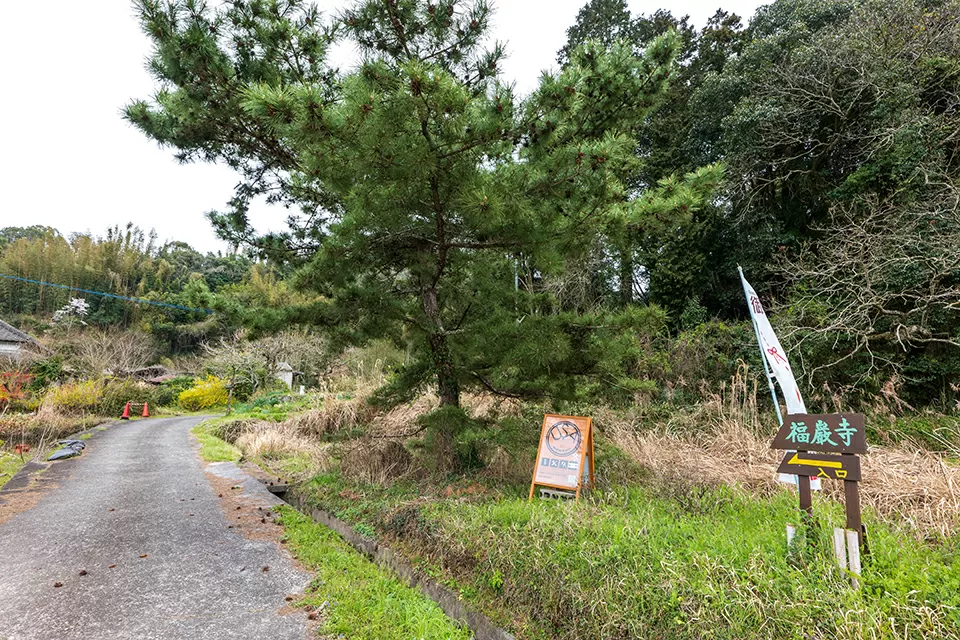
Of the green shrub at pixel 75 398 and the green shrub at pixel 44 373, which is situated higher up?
the green shrub at pixel 44 373

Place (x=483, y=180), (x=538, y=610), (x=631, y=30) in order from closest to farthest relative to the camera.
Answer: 1. (x=538, y=610)
2. (x=483, y=180)
3. (x=631, y=30)

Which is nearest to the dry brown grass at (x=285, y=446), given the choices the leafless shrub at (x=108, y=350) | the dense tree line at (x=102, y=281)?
the leafless shrub at (x=108, y=350)

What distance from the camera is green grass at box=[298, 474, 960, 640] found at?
180cm

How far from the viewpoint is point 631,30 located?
46.6ft

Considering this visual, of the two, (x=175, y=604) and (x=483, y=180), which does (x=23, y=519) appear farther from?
(x=483, y=180)

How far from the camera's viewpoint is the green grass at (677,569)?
1.80 metres

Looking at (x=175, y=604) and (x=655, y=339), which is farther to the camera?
(x=655, y=339)

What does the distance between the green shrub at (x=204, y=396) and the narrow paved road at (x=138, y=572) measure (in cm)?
1665

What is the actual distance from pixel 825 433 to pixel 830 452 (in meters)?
0.09

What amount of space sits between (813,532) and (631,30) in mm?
15879

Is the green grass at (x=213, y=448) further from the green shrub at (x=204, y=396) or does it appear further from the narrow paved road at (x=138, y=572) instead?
the green shrub at (x=204, y=396)

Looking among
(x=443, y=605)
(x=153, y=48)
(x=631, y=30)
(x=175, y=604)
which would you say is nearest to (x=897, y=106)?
(x=631, y=30)

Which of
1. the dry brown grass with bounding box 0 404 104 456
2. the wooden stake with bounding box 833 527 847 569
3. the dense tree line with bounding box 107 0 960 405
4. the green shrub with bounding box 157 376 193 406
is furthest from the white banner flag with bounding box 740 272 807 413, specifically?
the green shrub with bounding box 157 376 193 406

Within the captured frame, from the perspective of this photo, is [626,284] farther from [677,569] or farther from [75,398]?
[75,398]
